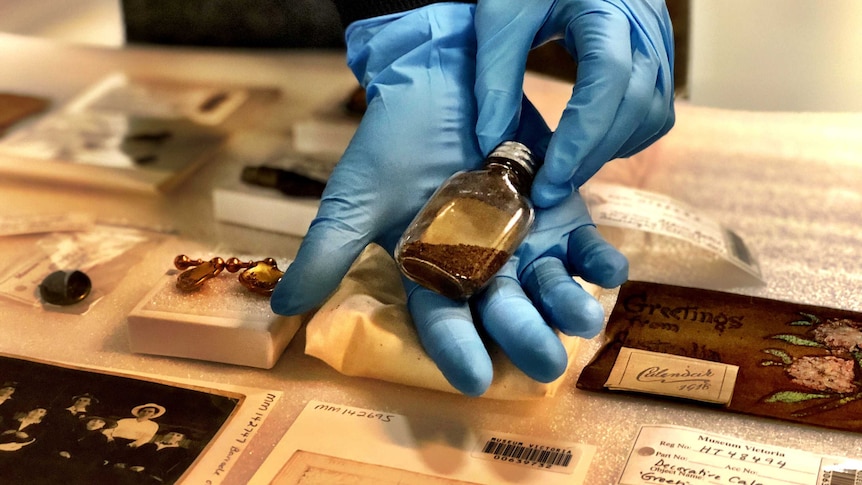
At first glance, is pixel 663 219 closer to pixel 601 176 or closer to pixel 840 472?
pixel 601 176

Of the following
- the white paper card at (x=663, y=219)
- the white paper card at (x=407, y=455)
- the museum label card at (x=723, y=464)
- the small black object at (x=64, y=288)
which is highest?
the small black object at (x=64, y=288)

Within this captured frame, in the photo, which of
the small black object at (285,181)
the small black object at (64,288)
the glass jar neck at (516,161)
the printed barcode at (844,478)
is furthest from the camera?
the small black object at (285,181)

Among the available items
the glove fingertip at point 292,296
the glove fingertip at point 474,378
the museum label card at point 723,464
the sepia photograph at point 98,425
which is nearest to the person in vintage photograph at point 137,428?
the sepia photograph at point 98,425

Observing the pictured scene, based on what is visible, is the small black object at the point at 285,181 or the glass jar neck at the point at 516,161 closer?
the glass jar neck at the point at 516,161

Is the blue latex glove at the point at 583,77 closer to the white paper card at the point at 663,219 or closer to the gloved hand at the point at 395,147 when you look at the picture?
the gloved hand at the point at 395,147

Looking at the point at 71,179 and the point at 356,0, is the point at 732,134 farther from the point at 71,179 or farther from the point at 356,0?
the point at 71,179

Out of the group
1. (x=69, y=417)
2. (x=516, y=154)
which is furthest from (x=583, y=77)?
(x=69, y=417)
